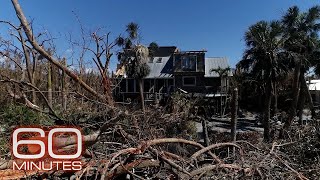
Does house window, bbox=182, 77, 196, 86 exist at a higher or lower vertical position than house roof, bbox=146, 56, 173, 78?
lower

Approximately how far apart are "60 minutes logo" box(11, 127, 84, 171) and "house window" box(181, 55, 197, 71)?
96.5 ft

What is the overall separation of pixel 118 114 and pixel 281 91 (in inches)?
1023

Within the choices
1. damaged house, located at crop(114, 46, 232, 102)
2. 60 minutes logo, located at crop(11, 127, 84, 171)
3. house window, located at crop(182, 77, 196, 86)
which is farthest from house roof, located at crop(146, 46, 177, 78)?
60 minutes logo, located at crop(11, 127, 84, 171)

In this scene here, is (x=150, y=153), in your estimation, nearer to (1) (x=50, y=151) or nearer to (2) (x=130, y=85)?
(1) (x=50, y=151)

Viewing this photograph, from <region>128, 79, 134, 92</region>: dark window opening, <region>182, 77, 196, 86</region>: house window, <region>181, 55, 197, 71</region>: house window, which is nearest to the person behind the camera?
<region>181, 55, 197, 71</region>: house window

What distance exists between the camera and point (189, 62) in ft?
115

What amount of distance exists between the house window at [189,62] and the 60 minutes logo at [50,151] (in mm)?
29423

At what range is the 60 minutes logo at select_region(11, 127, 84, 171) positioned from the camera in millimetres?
5074

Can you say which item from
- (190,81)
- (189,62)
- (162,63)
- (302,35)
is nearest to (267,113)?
(302,35)

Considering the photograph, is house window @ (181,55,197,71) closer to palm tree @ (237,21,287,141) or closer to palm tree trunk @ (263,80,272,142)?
palm tree @ (237,21,287,141)

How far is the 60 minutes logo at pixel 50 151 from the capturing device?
5074 mm

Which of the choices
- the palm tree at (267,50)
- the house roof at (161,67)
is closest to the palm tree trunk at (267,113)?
the palm tree at (267,50)

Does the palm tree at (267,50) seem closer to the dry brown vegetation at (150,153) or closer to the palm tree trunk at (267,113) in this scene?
the palm tree trunk at (267,113)

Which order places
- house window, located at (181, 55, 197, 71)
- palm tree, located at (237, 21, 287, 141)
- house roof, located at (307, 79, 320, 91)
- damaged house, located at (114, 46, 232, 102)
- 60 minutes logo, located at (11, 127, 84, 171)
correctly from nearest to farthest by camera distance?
60 minutes logo, located at (11, 127, 84, 171)
palm tree, located at (237, 21, 287, 141)
damaged house, located at (114, 46, 232, 102)
house window, located at (181, 55, 197, 71)
house roof, located at (307, 79, 320, 91)
